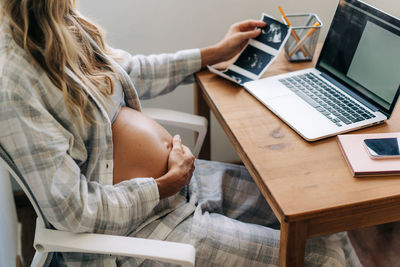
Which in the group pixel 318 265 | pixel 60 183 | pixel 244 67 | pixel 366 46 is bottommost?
pixel 318 265

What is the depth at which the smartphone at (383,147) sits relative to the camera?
3.29 feet

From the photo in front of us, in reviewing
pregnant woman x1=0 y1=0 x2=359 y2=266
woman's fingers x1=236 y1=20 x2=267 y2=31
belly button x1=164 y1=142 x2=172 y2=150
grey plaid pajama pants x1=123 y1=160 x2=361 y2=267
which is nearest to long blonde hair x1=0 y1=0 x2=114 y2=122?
pregnant woman x1=0 y1=0 x2=359 y2=266

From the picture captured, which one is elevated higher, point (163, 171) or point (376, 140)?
point (376, 140)

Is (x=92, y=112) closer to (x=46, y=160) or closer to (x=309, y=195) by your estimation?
(x=46, y=160)

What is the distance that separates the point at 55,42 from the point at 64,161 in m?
0.25

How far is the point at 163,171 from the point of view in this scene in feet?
3.87

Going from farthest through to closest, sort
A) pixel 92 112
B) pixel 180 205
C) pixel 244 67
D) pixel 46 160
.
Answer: pixel 244 67 → pixel 180 205 → pixel 92 112 → pixel 46 160

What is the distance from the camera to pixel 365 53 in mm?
1188

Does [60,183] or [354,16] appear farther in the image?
[354,16]

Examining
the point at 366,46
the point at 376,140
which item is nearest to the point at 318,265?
the point at 376,140

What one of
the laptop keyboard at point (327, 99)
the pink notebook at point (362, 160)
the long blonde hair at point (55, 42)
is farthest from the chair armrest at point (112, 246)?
the laptop keyboard at point (327, 99)

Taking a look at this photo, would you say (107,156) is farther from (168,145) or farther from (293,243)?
(293,243)

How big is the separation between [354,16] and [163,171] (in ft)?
2.24

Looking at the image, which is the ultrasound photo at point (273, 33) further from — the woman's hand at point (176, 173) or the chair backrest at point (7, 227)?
the chair backrest at point (7, 227)
